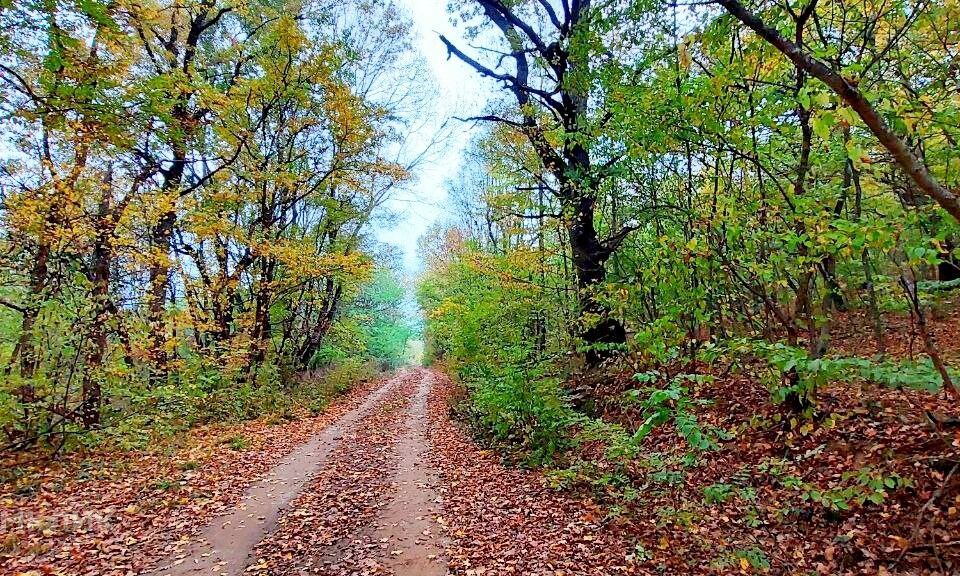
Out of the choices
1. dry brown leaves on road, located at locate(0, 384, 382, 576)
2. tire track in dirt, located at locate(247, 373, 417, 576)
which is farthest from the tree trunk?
dry brown leaves on road, located at locate(0, 384, 382, 576)

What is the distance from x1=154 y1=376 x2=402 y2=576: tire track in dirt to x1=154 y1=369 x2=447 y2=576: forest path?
0.01 m

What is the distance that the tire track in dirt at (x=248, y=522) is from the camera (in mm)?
4812

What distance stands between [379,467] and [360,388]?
1376 centimetres

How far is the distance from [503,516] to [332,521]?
7.58ft

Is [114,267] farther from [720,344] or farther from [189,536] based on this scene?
[720,344]

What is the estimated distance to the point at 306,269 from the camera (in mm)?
13500

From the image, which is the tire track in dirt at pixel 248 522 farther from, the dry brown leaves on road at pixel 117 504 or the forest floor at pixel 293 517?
the dry brown leaves on road at pixel 117 504

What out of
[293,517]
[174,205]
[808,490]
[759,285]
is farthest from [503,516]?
[174,205]

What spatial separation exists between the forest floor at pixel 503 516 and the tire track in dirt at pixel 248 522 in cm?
3

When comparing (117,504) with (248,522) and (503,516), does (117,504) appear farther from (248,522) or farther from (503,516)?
(503,516)

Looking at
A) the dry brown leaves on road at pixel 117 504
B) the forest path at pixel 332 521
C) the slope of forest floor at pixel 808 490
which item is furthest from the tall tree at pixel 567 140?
the dry brown leaves on road at pixel 117 504

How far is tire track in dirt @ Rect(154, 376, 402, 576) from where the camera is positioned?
189 inches

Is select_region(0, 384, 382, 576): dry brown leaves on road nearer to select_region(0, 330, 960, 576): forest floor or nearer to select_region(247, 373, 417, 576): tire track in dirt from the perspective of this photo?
select_region(0, 330, 960, 576): forest floor

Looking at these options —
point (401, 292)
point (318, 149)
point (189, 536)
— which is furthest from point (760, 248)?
point (401, 292)
